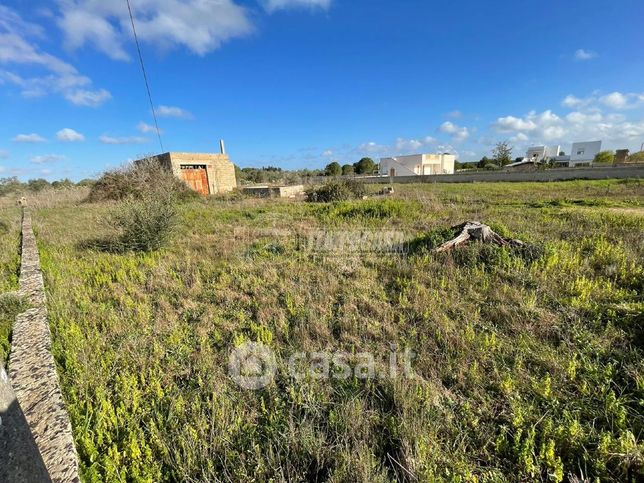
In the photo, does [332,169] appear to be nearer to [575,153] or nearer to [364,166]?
[364,166]

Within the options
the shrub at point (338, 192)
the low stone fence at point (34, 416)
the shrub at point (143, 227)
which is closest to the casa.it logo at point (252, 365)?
the low stone fence at point (34, 416)

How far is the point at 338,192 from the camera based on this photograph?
45.2ft

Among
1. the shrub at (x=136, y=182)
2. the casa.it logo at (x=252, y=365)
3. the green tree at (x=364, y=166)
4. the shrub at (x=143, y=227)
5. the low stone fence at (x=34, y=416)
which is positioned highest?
the green tree at (x=364, y=166)

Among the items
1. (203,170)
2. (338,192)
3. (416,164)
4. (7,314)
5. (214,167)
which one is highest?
(416,164)

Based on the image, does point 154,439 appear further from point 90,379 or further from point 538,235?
point 538,235

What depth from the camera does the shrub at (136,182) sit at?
1503 cm

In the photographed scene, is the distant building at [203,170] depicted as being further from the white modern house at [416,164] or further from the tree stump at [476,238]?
the white modern house at [416,164]

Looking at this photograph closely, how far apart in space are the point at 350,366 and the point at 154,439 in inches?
56.2

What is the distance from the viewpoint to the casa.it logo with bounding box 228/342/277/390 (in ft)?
7.13

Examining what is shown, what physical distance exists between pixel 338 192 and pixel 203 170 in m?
9.59

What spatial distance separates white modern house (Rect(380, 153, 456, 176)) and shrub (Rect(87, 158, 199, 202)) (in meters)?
33.1

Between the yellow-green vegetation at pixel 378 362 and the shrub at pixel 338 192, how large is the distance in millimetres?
9047

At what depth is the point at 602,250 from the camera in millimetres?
4383

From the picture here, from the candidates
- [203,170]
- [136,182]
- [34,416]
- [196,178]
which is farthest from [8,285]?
[203,170]
